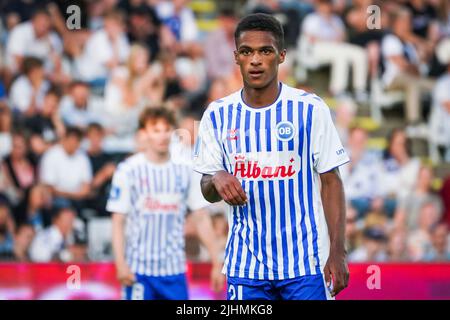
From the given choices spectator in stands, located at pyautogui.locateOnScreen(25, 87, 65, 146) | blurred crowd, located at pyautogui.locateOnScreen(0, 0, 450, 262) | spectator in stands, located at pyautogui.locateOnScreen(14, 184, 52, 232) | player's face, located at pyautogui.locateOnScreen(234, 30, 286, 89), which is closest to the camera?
player's face, located at pyautogui.locateOnScreen(234, 30, 286, 89)

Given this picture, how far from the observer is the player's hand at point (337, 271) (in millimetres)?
5598

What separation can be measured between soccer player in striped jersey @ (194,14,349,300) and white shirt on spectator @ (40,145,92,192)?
20.7 feet

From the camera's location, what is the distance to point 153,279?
8.38 meters

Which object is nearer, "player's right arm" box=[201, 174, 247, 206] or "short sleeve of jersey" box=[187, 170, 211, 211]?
"player's right arm" box=[201, 174, 247, 206]

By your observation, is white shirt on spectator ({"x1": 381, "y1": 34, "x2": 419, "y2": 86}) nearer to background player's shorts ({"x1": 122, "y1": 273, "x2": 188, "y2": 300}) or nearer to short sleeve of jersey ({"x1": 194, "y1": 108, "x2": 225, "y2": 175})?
background player's shorts ({"x1": 122, "y1": 273, "x2": 188, "y2": 300})

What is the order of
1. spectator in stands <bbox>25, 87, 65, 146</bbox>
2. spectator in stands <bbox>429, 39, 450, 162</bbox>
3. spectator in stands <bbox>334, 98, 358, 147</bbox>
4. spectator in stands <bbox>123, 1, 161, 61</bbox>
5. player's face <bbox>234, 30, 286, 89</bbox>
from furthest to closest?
1. spectator in stands <bbox>429, 39, 450, 162</bbox>
2. spectator in stands <bbox>123, 1, 161, 61</bbox>
3. spectator in stands <bbox>334, 98, 358, 147</bbox>
4. spectator in stands <bbox>25, 87, 65, 146</bbox>
5. player's face <bbox>234, 30, 286, 89</bbox>

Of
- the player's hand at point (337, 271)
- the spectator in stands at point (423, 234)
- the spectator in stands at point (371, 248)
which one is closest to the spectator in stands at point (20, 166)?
the spectator in stands at point (371, 248)

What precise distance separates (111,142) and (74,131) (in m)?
0.45

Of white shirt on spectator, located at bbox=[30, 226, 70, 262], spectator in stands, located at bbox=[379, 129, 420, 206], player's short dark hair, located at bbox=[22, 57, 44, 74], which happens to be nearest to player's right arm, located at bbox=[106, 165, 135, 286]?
white shirt on spectator, located at bbox=[30, 226, 70, 262]

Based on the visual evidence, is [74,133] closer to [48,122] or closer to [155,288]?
[48,122]

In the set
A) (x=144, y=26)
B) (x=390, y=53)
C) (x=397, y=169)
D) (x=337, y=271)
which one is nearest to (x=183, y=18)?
(x=144, y=26)

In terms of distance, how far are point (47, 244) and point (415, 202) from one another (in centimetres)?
408

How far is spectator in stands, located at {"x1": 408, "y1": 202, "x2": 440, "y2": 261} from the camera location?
11.8 meters

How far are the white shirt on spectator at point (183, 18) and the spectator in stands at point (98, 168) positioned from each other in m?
1.91
